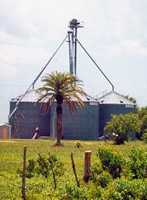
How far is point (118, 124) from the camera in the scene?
63969 millimetres

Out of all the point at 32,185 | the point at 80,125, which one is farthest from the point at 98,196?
the point at 80,125

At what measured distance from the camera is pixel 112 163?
2402cm

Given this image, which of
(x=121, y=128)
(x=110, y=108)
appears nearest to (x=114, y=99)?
(x=110, y=108)

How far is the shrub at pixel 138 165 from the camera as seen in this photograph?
74.0 ft

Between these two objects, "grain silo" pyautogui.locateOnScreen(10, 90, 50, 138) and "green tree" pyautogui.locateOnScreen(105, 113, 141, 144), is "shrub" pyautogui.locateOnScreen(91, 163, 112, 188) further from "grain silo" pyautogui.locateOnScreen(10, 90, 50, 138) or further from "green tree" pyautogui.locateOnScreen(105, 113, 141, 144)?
"grain silo" pyautogui.locateOnScreen(10, 90, 50, 138)

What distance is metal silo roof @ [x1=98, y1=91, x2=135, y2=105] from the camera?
91438mm

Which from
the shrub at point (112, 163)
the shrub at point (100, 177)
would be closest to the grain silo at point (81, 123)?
the shrub at point (112, 163)

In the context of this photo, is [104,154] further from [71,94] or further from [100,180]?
[71,94]

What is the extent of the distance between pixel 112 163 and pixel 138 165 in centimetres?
132

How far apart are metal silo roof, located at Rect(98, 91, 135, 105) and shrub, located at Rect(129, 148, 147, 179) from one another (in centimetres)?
6724

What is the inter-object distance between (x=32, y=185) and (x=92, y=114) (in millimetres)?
65895

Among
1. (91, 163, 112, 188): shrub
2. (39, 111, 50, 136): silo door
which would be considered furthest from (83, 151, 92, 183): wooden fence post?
(39, 111, 50, 136): silo door

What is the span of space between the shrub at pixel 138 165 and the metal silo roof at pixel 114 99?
221 feet

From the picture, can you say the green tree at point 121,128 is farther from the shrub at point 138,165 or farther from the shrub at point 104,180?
the shrub at point 104,180
